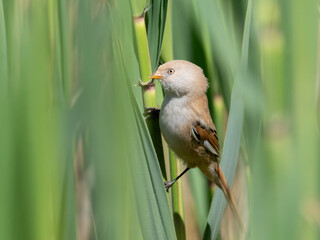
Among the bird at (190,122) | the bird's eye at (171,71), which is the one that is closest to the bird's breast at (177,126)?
the bird at (190,122)

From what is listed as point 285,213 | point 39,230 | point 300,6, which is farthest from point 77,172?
point 300,6

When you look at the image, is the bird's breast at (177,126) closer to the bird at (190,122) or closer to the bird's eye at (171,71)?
the bird at (190,122)

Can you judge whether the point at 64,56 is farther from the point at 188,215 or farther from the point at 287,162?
the point at 188,215

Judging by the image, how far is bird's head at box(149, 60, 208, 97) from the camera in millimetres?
1483

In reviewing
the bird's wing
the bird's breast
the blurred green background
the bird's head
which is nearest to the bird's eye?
the bird's head

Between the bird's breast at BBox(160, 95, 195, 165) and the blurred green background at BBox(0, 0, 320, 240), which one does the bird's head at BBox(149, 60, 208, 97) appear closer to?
the bird's breast at BBox(160, 95, 195, 165)

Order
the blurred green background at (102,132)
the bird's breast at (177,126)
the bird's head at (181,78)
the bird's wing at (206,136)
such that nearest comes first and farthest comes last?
the blurred green background at (102,132), the bird's head at (181,78), the bird's breast at (177,126), the bird's wing at (206,136)

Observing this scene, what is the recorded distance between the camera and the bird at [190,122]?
63.3 inches

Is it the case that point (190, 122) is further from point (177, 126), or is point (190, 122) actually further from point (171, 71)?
point (171, 71)

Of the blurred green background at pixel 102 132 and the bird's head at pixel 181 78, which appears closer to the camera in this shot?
the blurred green background at pixel 102 132

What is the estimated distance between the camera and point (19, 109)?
63 centimetres

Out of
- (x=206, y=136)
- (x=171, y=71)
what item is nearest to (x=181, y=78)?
(x=171, y=71)

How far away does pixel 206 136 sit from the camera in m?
1.75

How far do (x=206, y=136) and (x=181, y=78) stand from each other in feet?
0.83
